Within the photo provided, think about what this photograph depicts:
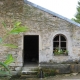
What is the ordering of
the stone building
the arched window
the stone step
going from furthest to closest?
1. the arched window
2. the stone building
3. the stone step

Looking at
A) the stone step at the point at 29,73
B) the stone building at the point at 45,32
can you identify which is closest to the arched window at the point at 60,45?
the stone building at the point at 45,32

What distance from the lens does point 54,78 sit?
8812mm

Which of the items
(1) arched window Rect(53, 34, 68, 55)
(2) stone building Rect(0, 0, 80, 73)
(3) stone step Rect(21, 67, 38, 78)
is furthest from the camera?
(1) arched window Rect(53, 34, 68, 55)

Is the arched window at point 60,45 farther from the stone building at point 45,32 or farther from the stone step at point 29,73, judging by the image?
the stone step at point 29,73

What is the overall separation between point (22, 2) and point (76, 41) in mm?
3640

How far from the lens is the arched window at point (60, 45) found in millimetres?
9821

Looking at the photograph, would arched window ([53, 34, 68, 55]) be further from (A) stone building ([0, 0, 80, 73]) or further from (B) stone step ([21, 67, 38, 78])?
(B) stone step ([21, 67, 38, 78])

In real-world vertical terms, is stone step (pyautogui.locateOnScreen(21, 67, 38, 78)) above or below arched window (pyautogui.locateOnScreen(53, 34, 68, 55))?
below

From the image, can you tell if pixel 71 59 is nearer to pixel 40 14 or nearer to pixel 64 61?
pixel 64 61

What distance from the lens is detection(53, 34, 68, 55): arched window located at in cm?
982

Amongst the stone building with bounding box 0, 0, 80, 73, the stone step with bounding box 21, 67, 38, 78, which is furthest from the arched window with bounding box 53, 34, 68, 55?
the stone step with bounding box 21, 67, 38, 78

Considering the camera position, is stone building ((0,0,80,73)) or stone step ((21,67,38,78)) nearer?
stone step ((21,67,38,78))

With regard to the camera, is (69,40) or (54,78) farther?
(69,40)

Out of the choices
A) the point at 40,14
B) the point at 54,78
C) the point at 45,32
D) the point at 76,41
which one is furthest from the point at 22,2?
the point at 54,78
